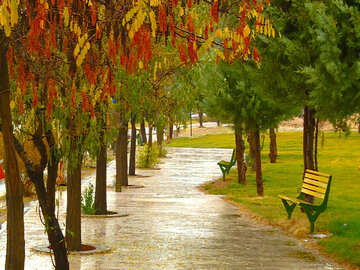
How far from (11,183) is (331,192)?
60.4 ft

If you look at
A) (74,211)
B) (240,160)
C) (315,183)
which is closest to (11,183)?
(74,211)

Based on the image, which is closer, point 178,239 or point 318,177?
point 178,239

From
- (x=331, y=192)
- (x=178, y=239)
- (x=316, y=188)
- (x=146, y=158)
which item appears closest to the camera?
(x=178, y=239)

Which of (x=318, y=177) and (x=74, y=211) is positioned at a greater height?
(x=318, y=177)

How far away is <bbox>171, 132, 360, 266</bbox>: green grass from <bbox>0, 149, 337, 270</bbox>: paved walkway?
0.64m

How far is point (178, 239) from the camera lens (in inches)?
555

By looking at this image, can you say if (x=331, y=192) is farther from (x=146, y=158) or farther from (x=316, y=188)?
(x=146, y=158)

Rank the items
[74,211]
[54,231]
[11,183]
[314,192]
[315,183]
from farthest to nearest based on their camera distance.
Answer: [314,192] → [315,183] → [74,211] → [54,231] → [11,183]

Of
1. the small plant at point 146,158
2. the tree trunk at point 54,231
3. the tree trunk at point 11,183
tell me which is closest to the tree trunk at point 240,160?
the small plant at point 146,158

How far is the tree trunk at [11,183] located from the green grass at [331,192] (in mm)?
5692

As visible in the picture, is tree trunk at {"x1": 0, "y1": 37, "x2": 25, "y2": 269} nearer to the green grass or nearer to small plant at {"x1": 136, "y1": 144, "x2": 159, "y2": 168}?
the green grass

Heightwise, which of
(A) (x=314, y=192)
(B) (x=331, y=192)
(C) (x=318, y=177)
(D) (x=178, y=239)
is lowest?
(B) (x=331, y=192)

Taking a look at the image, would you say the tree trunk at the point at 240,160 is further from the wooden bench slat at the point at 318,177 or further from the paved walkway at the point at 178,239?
the wooden bench slat at the point at 318,177

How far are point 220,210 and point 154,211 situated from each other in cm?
174
